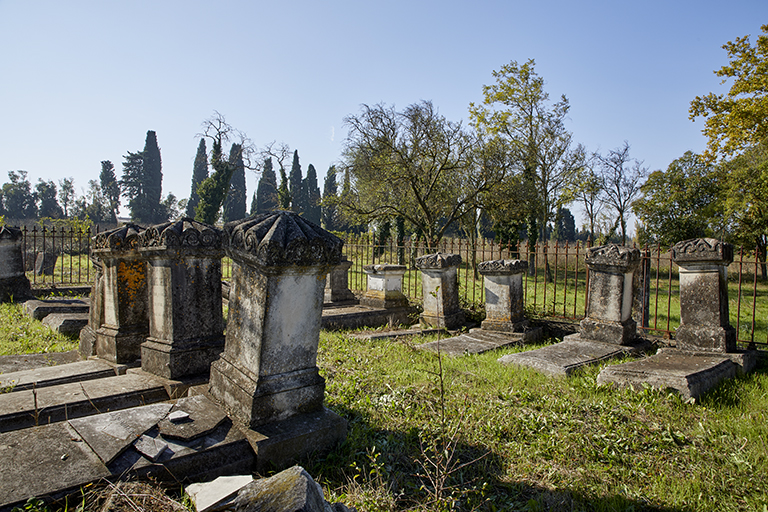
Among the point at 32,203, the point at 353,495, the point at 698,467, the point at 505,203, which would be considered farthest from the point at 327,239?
the point at 32,203

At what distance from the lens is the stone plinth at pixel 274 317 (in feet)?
8.32

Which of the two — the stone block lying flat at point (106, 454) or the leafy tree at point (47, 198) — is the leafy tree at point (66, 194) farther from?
the stone block lying flat at point (106, 454)

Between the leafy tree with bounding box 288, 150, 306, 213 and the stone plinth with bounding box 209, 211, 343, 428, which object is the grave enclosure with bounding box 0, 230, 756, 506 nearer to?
the stone plinth with bounding box 209, 211, 343, 428

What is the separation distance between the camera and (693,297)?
480 centimetres

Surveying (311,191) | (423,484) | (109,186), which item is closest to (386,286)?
(423,484)

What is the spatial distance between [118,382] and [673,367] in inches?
200

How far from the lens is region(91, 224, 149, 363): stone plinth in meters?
3.85

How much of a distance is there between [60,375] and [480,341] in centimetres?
493

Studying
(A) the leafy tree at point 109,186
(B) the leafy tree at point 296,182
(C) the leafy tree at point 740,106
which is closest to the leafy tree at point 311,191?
(B) the leafy tree at point 296,182

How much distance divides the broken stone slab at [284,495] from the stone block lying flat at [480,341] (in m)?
3.90

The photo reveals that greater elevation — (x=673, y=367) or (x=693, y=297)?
(x=693, y=297)

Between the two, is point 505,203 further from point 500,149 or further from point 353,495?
point 353,495

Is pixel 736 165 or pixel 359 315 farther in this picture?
pixel 736 165

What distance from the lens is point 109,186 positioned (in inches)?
1944
